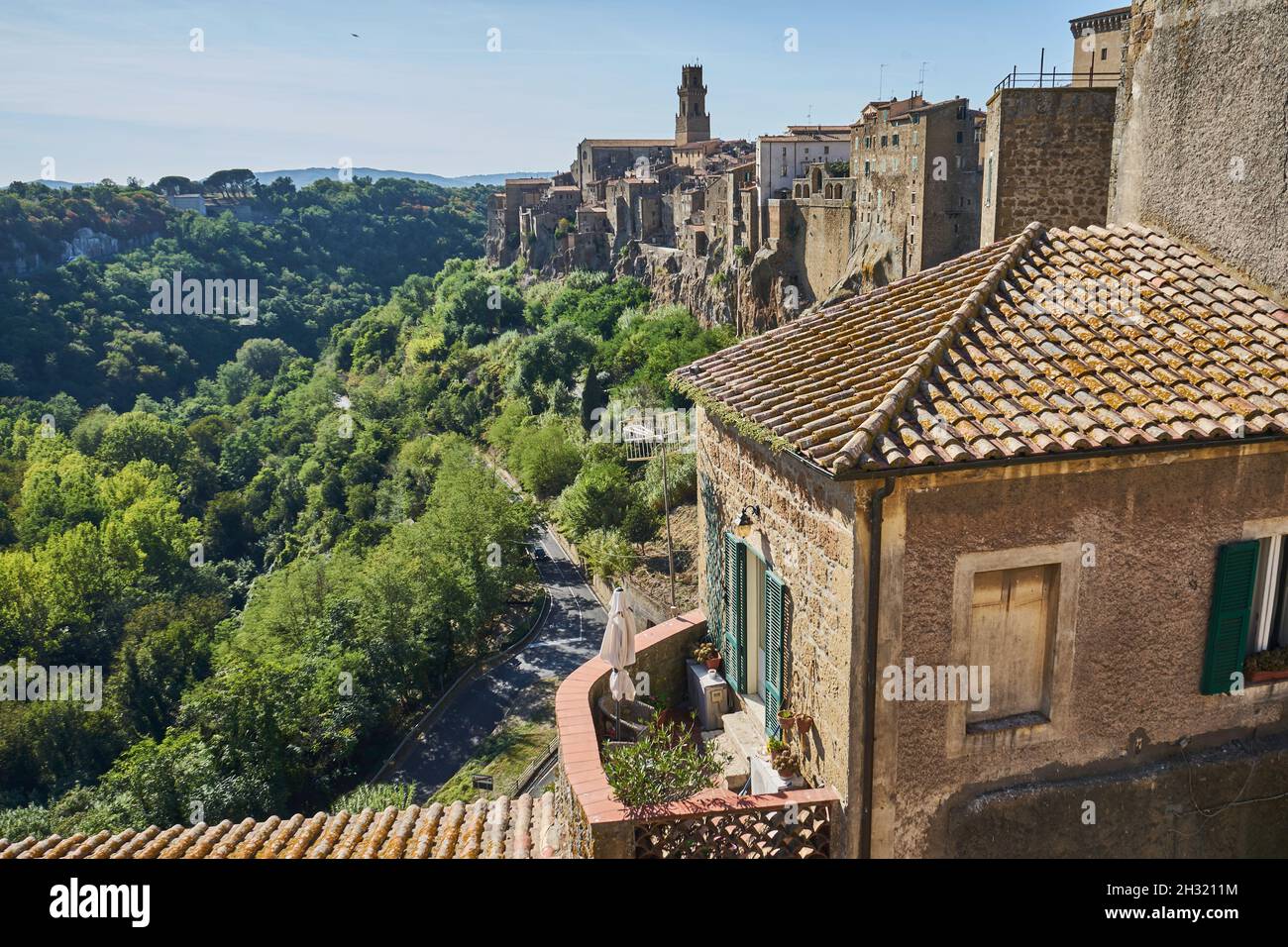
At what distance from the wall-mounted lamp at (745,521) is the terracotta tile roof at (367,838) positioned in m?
2.94

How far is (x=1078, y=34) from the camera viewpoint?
32625mm

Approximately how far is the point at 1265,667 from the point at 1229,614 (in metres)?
0.63

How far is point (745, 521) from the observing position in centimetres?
819

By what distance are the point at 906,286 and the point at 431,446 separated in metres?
48.2

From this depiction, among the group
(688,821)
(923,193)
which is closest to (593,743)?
(688,821)

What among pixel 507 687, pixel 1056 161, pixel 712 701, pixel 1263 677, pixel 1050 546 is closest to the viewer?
pixel 1050 546

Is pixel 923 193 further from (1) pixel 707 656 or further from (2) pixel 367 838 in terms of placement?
(2) pixel 367 838

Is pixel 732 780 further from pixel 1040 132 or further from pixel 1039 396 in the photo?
pixel 1040 132

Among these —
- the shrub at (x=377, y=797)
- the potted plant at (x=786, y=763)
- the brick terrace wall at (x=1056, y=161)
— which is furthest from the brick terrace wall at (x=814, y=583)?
the shrub at (x=377, y=797)

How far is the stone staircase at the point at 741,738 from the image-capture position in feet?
26.6

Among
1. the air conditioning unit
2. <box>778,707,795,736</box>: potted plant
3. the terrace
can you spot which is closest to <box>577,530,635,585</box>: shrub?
the air conditioning unit

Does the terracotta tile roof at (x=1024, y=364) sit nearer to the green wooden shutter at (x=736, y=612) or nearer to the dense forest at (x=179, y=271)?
the green wooden shutter at (x=736, y=612)

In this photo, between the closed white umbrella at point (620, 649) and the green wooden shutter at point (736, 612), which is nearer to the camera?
the closed white umbrella at point (620, 649)
